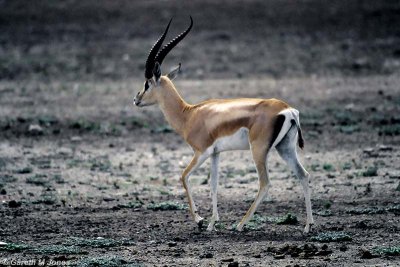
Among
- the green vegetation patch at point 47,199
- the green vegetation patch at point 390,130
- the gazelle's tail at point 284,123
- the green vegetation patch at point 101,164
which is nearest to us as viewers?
the gazelle's tail at point 284,123

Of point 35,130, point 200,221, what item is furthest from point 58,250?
point 35,130

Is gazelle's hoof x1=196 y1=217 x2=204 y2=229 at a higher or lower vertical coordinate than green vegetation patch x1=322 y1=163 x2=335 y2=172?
lower

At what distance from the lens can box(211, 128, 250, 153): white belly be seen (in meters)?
11.4

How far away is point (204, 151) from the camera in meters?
11.6

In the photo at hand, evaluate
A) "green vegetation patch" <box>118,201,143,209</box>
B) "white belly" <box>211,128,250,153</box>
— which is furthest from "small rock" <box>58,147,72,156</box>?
"white belly" <box>211,128,250,153</box>

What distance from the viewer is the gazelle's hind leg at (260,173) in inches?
436

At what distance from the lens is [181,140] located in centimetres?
1827

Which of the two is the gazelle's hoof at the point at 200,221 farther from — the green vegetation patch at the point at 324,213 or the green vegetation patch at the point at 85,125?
the green vegetation patch at the point at 85,125

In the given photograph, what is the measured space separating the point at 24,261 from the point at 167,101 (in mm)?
3328

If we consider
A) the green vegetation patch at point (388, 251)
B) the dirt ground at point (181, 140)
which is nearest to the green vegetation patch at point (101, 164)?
the dirt ground at point (181, 140)

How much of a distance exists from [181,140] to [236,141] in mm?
6893

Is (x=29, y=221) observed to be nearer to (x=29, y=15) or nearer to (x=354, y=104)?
(x=354, y=104)

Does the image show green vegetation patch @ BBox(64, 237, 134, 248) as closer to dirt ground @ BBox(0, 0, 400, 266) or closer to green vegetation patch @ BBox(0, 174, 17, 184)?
dirt ground @ BBox(0, 0, 400, 266)

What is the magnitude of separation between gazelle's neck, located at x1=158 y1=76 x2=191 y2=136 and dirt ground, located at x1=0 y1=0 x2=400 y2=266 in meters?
1.14
